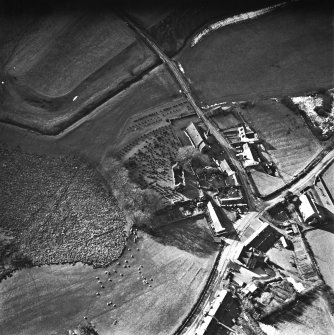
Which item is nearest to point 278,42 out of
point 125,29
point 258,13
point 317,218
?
point 258,13

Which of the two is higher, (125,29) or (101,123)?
(125,29)

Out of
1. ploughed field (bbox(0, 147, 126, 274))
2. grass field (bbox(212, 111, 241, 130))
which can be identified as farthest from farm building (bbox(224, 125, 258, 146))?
ploughed field (bbox(0, 147, 126, 274))

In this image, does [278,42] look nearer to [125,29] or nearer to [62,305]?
[125,29]

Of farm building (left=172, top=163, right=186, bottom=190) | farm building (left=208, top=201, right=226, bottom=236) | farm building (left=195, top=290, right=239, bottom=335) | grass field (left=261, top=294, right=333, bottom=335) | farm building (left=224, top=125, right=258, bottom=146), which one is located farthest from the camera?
farm building (left=224, top=125, right=258, bottom=146)

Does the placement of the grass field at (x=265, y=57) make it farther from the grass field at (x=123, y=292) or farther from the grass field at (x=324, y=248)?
the grass field at (x=123, y=292)

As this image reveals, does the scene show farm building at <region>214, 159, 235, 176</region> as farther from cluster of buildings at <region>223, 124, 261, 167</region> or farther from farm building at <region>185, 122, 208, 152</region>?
farm building at <region>185, 122, 208, 152</region>

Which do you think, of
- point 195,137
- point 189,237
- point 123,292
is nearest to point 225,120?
point 195,137
